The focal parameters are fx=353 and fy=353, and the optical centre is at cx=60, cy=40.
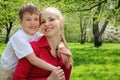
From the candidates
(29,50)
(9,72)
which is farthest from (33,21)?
(9,72)

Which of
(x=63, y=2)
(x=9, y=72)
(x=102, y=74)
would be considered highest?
(x=9, y=72)

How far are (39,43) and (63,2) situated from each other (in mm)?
15786

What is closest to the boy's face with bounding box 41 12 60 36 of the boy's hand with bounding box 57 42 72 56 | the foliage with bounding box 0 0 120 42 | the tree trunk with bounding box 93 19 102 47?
the boy's hand with bounding box 57 42 72 56

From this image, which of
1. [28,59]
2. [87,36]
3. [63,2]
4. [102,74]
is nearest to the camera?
[28,59]

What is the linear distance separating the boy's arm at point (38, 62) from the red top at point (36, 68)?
4cm

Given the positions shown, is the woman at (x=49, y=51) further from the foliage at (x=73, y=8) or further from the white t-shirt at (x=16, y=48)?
the foliage at (x=73, y=8)

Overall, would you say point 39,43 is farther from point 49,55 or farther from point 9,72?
point 9,72

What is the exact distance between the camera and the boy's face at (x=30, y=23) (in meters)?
3.15

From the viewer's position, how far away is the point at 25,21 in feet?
10.4

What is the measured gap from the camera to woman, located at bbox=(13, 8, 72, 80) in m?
3.03

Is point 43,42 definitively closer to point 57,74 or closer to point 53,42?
point 53,42

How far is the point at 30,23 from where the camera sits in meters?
3.16

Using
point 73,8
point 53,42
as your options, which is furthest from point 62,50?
point 73,8

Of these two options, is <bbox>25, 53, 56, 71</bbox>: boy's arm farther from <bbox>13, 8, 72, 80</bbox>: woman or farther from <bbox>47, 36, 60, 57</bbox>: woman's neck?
<bbox>47, 36, 60, 57</bbox>: woman's neck
